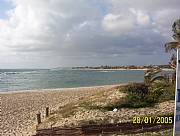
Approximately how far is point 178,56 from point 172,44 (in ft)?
78.0

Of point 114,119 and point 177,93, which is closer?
point 177,93

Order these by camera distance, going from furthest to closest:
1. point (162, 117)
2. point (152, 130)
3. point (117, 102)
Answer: point (117, 102)
point (162, 117)
point (152, 130)

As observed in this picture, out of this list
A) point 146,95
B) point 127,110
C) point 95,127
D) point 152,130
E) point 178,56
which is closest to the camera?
point 178,56

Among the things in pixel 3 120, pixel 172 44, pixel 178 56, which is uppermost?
pixel 172 44

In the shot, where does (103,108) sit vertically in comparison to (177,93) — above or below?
below

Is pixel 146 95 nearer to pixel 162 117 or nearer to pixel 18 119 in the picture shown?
pixel 162 117

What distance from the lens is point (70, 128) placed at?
61.0ft

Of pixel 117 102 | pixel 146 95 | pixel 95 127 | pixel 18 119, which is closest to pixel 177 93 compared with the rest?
pixel 95 127
